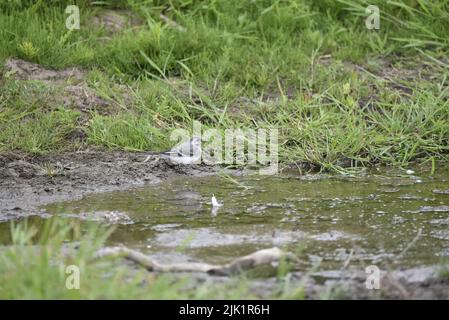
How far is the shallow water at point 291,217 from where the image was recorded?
166 inches

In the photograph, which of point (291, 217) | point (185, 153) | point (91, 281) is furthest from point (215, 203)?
point (91, 281)

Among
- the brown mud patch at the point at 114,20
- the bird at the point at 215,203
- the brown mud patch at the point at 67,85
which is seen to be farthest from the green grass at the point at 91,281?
the brown mud patch at the point at 114,20

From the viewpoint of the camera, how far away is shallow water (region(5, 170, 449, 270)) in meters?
4.21

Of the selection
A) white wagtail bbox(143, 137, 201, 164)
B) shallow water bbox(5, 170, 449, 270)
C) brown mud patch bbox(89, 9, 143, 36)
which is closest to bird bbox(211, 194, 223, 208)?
shallow water bbox(5, 170, 449, 270)

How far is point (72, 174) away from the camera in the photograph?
554 centimetres

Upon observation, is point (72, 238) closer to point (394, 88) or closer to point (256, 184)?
point (256, 184)

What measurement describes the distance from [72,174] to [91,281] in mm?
2291

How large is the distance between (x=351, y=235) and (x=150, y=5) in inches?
141

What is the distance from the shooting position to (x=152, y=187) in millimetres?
5504

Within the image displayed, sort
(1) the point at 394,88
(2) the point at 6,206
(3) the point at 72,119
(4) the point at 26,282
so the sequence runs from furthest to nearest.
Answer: (1) the point at 394,88 < (3) the point at 72,119 < (2) the point at 6,206 < (4) the point at 26,282

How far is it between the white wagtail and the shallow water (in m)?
0.20
